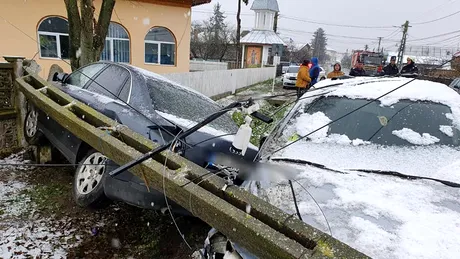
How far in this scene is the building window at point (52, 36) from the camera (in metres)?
11.4

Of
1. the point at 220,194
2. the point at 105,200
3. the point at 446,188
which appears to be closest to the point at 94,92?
the point at 105,200

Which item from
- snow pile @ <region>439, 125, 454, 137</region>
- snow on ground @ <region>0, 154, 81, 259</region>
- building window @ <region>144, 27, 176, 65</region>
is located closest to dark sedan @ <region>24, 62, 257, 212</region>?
snow on ground @ <region>0, 154, 81, 259</region>

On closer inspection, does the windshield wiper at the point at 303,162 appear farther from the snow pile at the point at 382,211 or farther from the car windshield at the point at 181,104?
the car windshield at the point at 181,104

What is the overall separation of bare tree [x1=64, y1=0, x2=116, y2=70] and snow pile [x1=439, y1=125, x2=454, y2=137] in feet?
20.8

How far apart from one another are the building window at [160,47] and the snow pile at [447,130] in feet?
41.8

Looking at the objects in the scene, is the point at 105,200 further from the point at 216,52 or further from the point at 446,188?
the point at 216,52

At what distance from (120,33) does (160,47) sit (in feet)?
6.27

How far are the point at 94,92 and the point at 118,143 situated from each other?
6.10 feet

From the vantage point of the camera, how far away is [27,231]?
322cm

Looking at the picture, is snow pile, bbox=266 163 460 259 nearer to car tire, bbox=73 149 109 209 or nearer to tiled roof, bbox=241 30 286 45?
car tire, bbox=73 149 109 209

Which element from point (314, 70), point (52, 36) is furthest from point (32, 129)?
point (52, 36)

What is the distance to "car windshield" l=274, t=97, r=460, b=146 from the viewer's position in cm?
305

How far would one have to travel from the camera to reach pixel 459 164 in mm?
2697

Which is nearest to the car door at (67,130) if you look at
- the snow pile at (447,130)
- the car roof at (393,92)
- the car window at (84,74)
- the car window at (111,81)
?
the car window at (84,74)
